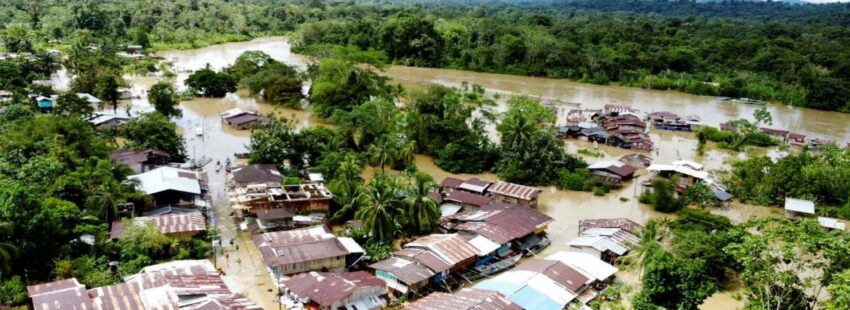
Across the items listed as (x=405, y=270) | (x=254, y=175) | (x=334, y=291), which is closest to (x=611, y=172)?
(x=405, y=270)

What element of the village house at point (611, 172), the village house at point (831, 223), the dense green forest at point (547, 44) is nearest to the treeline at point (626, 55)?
the dense green forest at point (547, 44)

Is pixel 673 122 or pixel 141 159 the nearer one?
pixel 141 159

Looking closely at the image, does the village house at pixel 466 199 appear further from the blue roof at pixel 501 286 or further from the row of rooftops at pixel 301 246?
the blue roof at pixel 501 286

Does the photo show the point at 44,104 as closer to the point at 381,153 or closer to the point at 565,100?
the point at 381,153

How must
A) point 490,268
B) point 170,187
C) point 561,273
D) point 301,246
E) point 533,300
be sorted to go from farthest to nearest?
point 170,187 → point 490,268 → point 301,246 → point 561,273 → point 533,300

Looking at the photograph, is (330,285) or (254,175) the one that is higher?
(254,175)

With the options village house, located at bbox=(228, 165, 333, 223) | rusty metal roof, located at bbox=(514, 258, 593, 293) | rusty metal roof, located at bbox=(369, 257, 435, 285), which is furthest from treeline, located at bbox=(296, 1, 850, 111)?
rusty metal roof, located at bbox=(514, 258, 593, 293)
